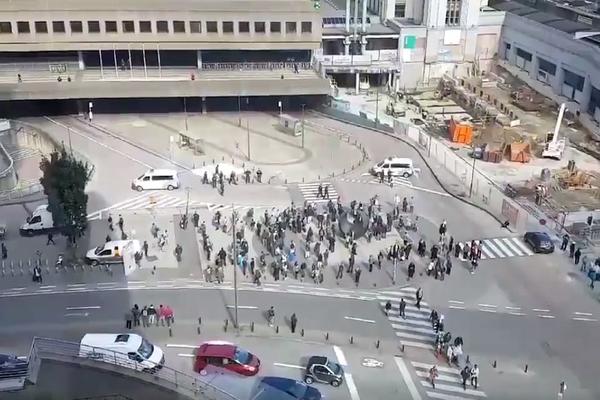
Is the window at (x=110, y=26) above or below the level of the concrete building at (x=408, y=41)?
above

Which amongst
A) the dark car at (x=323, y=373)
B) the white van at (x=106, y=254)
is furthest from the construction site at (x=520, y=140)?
the white van at (x=106, y=254)

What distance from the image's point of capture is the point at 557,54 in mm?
70188

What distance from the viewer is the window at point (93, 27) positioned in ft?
199

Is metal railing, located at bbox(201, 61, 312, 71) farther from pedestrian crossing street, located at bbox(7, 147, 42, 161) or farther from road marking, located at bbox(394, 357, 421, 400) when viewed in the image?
road marking, located at bbox(394, 357, 421, 400)

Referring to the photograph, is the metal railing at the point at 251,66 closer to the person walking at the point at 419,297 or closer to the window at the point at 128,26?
the window at the point at 128,26

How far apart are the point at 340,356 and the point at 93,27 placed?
42.8 metres

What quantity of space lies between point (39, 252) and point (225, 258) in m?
10.1

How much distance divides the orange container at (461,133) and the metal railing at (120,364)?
37.9 m

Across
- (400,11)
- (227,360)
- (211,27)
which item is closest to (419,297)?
(227,360)

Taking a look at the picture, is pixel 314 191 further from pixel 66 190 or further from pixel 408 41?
pixel 408 41

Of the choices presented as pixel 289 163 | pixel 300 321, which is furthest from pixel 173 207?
pixel 300 321

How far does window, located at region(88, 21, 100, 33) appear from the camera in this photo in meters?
60.7

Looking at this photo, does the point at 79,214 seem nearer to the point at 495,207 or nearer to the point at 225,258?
the point at 225,258

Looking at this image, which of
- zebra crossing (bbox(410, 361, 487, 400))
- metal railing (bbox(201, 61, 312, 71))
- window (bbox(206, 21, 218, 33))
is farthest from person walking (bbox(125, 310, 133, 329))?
metal railing (bbox(201, 61, 312, 71))
